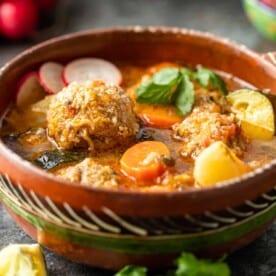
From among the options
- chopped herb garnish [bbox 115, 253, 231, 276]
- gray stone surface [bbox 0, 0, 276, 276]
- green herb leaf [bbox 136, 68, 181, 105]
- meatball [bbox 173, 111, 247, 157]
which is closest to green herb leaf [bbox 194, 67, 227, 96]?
green herb leaf [bbox 136, 68, 181, 105]

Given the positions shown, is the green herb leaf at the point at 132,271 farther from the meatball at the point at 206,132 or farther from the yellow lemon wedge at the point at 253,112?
the yellow lemon wedge at the point at 253,112

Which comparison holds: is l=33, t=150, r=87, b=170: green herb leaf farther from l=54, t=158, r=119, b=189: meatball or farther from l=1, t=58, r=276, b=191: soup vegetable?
l=54, t=158, r=119, b=189: meatball

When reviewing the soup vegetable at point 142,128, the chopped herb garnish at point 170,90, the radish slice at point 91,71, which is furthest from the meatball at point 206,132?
the radish slice at point 91,71

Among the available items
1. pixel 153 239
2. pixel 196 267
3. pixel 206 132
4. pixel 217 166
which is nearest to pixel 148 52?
pixel 206 132

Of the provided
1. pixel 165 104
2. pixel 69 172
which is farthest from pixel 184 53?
pixel 69 172

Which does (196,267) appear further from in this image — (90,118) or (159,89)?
(159,89)

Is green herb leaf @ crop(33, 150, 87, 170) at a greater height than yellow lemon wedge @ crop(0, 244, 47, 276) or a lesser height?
greater
